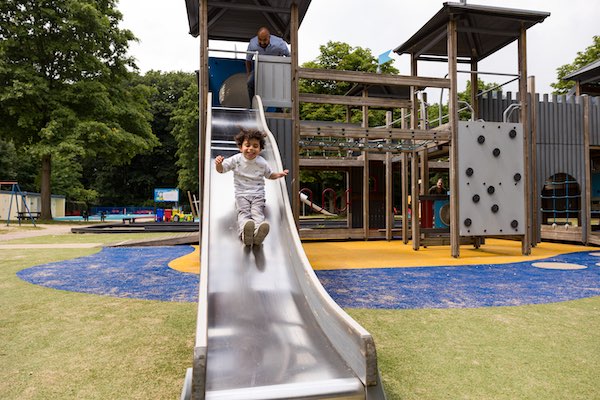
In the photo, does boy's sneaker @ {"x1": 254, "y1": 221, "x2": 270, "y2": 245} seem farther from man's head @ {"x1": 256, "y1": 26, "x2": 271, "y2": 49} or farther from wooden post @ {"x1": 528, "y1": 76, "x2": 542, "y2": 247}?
wooden post @ {"x1": 528, "y1": 76, "x2": 542, "y2": 247}

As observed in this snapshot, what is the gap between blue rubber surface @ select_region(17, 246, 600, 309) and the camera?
18.4ft

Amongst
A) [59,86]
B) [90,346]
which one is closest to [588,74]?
[90,346]

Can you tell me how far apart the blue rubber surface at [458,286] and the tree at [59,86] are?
19.4 metres

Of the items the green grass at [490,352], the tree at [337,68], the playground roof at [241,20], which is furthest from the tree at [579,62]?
the green grass at [490,352]

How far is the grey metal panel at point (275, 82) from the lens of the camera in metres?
8.53

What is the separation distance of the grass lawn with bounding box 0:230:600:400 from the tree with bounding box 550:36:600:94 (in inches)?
1396

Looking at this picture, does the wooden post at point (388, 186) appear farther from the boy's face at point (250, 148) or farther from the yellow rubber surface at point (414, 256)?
the boy's face at point (250, 148)

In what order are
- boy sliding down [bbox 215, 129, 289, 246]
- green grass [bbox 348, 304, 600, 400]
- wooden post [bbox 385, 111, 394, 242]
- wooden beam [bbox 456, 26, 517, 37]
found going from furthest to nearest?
wooden post [bbox 385, 111, 394, 242]
wooden beam [bbox 456, 26, 517, 37]
boy sliding down [bbox 215, 129, 289, 246]
green grass [bbox 348, 304, 600, 400]

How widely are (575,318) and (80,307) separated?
5.84 metres

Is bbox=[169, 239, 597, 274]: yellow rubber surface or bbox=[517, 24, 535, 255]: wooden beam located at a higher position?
bbox=[517, 24, 535, 255]: wooden beam

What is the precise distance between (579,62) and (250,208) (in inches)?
1541

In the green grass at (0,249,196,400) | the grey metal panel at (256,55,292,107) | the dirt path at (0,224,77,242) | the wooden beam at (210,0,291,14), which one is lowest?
the green grass at (0,249,196,400)

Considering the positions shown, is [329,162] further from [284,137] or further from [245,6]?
[245,6]

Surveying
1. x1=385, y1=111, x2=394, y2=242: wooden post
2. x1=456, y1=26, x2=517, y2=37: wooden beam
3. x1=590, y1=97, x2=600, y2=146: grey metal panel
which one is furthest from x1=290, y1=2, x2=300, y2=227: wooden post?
x1=590, y1=97, x2=600, y2=146: grey metal panel
